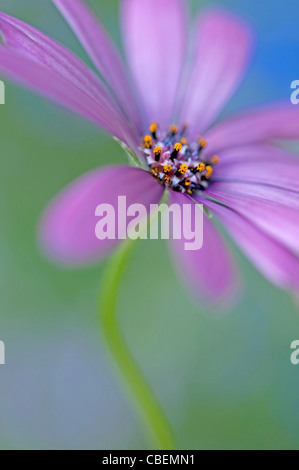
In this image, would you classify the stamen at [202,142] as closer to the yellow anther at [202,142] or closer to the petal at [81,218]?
the yellow anther at [202,142]

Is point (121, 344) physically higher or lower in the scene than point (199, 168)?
lower

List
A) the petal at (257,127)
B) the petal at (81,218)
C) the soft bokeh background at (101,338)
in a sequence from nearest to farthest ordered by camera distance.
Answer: the petal at (81,218) → the petal at (257,127) → the soft bokeh background at (101,338)

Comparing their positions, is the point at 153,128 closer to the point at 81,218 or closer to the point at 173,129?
the point at 173,129

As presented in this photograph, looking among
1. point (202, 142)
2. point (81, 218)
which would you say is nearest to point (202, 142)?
point (202, 142)

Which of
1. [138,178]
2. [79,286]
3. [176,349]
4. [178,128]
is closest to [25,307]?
[79,286]

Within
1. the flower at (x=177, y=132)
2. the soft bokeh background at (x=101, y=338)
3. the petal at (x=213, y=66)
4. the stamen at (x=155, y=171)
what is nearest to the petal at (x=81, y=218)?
the flower at (x=177, y=132)

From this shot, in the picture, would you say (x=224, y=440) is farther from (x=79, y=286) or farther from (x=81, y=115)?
(x=81, y=115)
